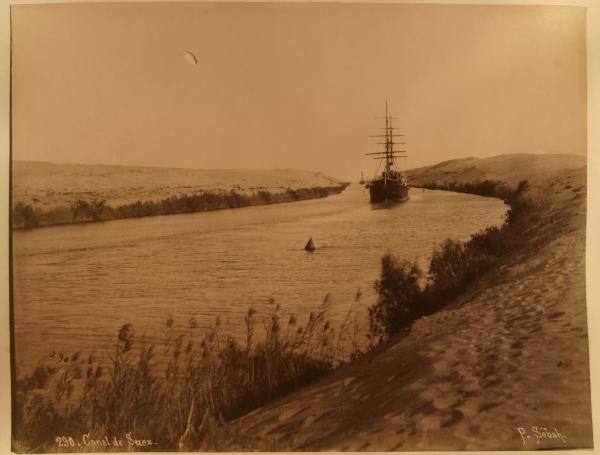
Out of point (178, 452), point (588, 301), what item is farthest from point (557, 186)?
point (178, 452)

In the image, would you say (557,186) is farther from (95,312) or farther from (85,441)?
(85,441)

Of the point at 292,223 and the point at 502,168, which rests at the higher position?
the point at 502,168

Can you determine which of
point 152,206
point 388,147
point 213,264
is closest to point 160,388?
point 213,264

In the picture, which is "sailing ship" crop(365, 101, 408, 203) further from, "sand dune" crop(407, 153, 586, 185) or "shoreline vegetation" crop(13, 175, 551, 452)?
"shoreline vegetation" crop(13, 175, 551, 452)

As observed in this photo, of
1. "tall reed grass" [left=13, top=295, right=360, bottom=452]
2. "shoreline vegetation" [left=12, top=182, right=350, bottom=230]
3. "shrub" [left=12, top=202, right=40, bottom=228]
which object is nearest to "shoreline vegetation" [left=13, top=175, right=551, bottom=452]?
"tall reed grass" [left=13, top=295, right=360, bottom=452]

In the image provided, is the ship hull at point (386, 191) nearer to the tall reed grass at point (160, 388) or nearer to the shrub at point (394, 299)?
the shrub at point (394, 299)

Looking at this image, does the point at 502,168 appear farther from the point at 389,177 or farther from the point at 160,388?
the point at 160,388

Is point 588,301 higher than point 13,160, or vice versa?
point 13,160
